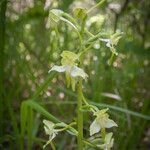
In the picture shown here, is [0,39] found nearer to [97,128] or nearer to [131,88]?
[97,128]

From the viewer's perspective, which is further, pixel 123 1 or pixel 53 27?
pixel 123 1

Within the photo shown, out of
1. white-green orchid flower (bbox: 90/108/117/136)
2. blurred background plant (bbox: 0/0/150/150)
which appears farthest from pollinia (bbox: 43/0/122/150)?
blurred background plant (bbox: 0/0/150/150)

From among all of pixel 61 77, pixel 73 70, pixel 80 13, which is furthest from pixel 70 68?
pixel 61 77

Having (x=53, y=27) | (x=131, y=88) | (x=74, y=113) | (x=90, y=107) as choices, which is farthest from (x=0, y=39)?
(x=131, y=88)

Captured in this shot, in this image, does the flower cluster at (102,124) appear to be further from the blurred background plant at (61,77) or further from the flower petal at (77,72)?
the blurred background plant at (61,77)

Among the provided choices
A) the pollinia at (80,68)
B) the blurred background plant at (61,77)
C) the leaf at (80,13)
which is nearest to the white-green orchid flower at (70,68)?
the pollinia at (80,68)

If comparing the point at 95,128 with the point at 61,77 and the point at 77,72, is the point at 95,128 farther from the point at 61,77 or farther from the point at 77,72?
the point at 61,77
